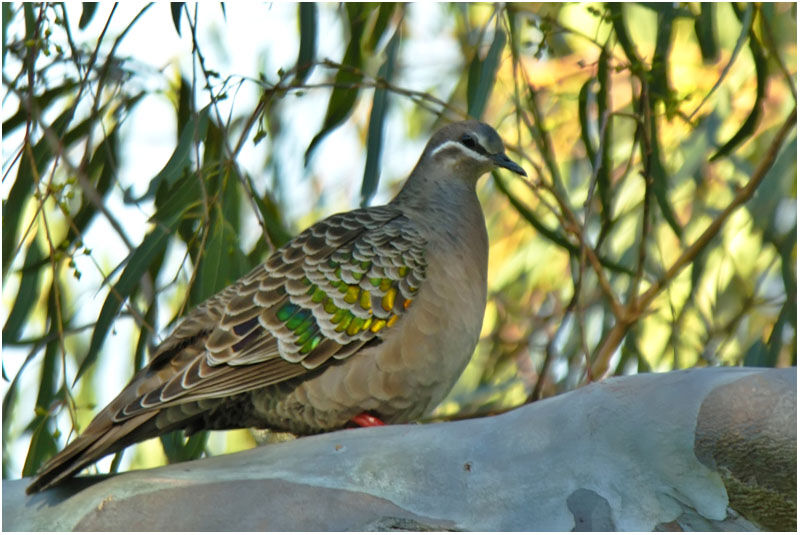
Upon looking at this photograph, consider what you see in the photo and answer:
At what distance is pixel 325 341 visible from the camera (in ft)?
9.79

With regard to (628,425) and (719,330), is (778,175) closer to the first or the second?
(719,330)

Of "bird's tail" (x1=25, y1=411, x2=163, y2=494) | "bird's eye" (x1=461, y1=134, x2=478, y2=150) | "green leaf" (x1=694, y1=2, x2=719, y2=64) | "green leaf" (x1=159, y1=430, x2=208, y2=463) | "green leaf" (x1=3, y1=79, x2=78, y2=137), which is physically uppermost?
"green leaf" (x1=3, y1=79, x2=78, y2=137)

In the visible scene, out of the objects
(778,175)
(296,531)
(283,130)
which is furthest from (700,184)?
(296,531)

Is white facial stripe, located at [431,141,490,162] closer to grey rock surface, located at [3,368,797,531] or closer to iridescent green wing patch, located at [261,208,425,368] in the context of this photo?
Answer: iridescent green wing patch, located at [261,208,425,368]

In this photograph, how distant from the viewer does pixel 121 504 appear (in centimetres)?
247

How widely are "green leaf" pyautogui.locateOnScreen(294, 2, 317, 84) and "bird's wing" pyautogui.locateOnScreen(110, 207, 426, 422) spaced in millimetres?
488

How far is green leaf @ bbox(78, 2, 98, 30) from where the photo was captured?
344 centimetres

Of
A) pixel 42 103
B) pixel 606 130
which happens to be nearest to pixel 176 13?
pixel 42 103

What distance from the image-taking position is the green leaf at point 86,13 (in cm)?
344

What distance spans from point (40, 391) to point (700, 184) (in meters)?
2.70

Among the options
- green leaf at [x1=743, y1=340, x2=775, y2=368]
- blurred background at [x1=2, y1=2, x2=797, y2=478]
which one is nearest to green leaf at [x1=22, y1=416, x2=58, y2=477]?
blurred background at [x1=2, y1=2, x2=797, y2=478]

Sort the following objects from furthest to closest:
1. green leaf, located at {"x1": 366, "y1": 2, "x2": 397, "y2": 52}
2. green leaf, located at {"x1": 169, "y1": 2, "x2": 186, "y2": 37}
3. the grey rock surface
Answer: green leaf, located at {"x1": 366, "y1": 2, "x2": 397, "y2": 52}, green leaf, located at {"x1": 169, "y1": 2, "x2": 186, "y2": 37}, the grey rock surface

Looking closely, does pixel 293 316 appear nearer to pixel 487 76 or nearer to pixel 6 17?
pixel 487 76

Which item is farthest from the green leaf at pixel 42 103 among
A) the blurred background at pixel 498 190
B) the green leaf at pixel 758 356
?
the green leaf at pixel 758 356
